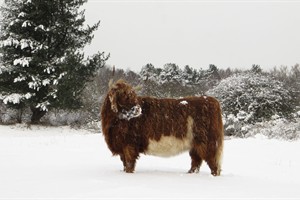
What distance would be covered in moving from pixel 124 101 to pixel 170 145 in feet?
3.18

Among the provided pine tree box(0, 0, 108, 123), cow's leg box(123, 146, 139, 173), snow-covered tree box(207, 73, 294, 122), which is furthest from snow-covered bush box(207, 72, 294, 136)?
cow's leg box(123, 146, 139, 173)

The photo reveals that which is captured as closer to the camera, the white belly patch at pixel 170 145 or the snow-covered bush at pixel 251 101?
the white belly patch at pixel 170 145

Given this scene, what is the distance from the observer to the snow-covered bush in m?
18.2

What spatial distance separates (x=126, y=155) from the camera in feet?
19.5

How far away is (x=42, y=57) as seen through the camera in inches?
797

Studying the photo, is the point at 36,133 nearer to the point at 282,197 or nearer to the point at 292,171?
the point at 292,171

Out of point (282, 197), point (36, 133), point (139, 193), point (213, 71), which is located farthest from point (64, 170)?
point (213, 71)

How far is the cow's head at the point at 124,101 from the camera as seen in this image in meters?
5.92

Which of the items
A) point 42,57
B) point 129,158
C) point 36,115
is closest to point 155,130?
point 129,158

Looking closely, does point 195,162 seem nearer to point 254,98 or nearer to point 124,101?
point 124,101

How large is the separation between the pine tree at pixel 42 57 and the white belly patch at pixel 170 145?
1416 centimetres

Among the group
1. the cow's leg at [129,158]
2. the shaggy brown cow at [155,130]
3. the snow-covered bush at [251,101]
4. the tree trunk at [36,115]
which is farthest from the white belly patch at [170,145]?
the tree trunk at [36,115]

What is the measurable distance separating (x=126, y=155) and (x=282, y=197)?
244 cm

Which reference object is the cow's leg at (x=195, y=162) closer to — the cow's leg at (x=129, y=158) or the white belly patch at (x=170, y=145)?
the white belly patch at (x=170, y=145)
